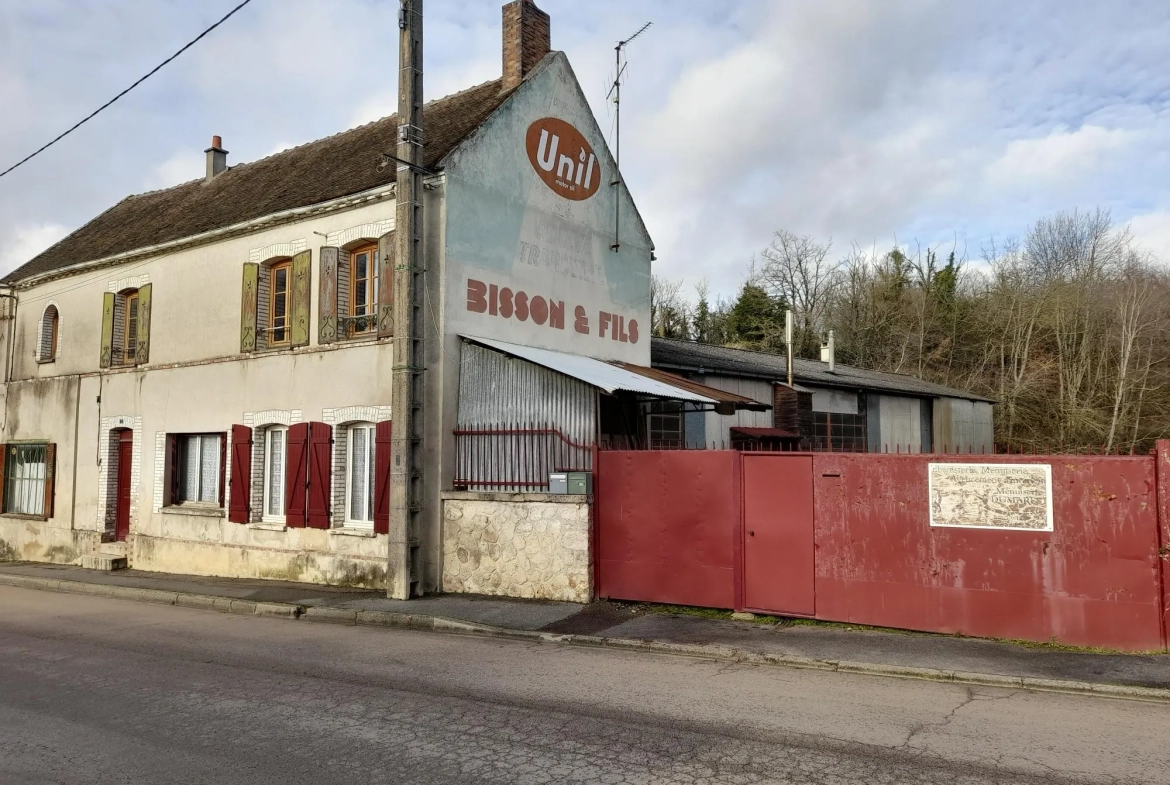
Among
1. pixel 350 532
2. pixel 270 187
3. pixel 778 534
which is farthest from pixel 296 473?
pixel 778 534

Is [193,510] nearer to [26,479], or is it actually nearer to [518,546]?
[26,479]

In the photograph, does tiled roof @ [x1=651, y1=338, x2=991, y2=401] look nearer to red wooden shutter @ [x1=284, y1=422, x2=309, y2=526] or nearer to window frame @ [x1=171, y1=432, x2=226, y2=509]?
red wooden shutter @ [x1=284, y1=422, x2=309, y2=526]

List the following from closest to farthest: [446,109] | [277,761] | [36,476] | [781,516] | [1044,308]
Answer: [277,761] < [781,516] < [446,109] < [36,476] < [1044,308]

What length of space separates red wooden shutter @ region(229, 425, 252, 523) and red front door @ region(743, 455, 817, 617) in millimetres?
8999

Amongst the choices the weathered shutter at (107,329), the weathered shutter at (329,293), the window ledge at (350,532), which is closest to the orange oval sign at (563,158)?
the weathered shutter at (329,293)

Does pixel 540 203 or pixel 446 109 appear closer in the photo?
pixel 540 203

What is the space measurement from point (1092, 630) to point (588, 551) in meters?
5.59

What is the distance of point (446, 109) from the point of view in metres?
15.3

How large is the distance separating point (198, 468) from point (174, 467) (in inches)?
27.5

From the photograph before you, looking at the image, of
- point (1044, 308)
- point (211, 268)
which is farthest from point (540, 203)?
point (1044, 308)

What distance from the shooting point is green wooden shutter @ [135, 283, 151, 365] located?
54.1 ft

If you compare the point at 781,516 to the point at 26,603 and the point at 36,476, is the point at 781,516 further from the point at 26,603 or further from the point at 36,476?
the point at 36,476

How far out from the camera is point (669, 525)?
10.2m

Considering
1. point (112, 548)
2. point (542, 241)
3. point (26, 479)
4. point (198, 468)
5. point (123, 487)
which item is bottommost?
point (112, 548)
